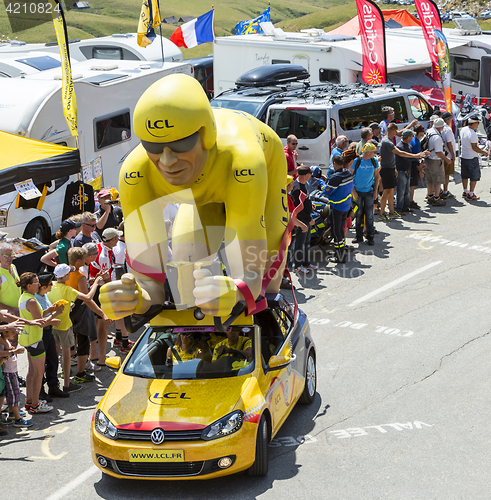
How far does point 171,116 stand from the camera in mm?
5504

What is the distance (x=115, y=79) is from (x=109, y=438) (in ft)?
35.9

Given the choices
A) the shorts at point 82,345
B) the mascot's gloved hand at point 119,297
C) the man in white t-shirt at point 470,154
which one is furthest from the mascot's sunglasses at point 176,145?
the man in white t-shirt at point 470,154

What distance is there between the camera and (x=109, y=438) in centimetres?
616

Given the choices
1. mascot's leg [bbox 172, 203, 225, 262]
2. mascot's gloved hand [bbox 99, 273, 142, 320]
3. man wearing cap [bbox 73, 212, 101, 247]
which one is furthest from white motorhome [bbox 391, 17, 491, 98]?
mascot's gloved hand [bbox 99, 273, 142, 320]

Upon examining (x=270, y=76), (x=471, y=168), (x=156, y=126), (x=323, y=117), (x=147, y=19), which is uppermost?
(x=147, y=19)

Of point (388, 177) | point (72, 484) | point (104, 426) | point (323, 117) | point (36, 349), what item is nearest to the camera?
point (104, 426)

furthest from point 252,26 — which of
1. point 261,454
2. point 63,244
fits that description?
point 261,454

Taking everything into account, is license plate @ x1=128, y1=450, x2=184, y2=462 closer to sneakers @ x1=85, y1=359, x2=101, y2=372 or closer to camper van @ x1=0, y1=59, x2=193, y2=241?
sneakers @ x1=85, y1=359, x2=101, y2=372

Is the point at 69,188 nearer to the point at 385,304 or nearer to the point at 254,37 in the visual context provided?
the point at 385,304

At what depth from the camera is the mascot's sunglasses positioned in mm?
5623

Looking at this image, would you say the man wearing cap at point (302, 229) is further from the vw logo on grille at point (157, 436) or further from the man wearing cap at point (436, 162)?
the vw logo on grille at point (157, 436)

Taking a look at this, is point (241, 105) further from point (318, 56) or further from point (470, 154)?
point (470, 154)

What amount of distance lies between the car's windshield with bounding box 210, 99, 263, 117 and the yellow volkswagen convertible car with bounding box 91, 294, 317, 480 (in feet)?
31.3

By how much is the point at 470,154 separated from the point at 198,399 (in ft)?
37.4
